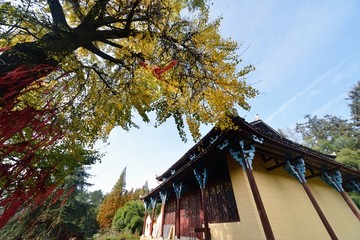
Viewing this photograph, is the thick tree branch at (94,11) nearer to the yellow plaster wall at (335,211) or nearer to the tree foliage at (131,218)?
the yellow plaster wall at (335,211)

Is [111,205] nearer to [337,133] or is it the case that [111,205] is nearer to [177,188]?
[177,188]

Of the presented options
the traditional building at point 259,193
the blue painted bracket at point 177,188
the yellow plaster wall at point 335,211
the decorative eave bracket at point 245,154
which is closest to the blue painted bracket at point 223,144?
the traditional building at point 259,193

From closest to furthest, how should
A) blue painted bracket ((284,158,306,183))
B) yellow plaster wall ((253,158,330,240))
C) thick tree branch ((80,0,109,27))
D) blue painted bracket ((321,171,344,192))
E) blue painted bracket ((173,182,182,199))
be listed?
thick tree branch ((80,0,109,27))
yellow plaster wall ((253,158,330,240))
blue painted bracket ((284,158,306,183))
blue painted bracket ((321,171,344,192))
blue painted bracket ((173,182,182,199))

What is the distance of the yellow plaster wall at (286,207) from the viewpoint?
20.5ft

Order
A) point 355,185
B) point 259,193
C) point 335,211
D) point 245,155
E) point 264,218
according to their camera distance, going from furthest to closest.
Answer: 1. point 355,185
2. point 335,211
3. point 245,155
4. point 259,193
5. point 264,218

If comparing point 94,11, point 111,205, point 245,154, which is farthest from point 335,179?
point 111,205

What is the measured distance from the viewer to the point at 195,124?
19.7ft

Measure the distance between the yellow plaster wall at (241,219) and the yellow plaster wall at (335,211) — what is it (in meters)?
5.22

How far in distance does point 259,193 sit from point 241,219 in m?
1.33

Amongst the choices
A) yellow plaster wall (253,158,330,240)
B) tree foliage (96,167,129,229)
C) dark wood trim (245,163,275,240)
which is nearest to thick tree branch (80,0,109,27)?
dark wood trim (245,163,275,240)

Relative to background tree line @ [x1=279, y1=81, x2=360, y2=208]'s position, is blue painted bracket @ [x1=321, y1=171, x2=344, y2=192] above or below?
below

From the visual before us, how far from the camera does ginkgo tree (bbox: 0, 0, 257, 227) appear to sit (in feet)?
12.9

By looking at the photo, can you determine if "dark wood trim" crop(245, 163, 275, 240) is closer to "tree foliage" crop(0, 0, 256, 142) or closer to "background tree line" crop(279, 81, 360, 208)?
"tree foliage" crop(0, 0, 256, 142)

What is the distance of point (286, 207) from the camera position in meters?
6.86
